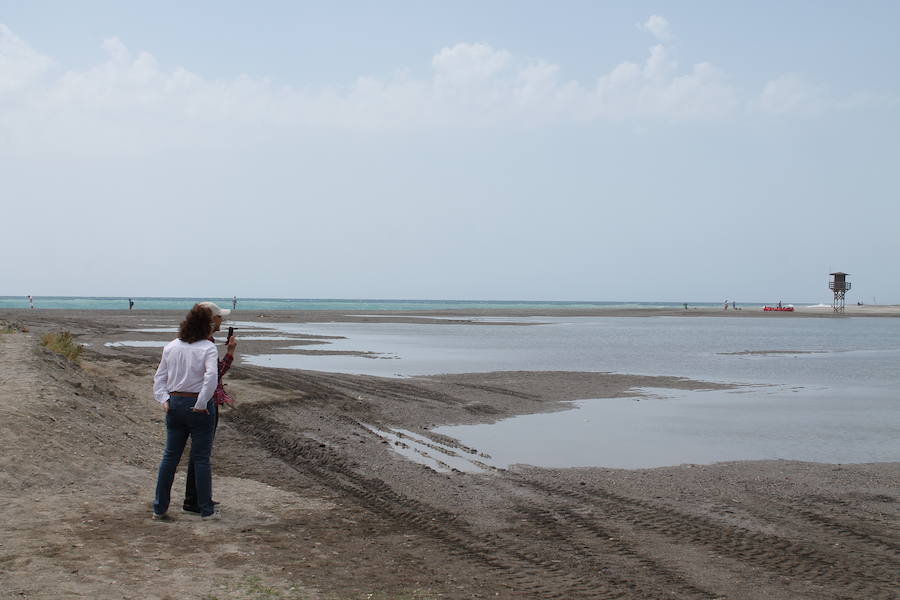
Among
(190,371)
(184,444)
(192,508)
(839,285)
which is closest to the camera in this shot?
(190,371)

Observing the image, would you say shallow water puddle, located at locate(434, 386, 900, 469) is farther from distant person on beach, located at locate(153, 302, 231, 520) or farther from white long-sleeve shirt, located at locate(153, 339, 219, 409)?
white long-sleeve shirt, located at locate(153, 339, 219, 409)

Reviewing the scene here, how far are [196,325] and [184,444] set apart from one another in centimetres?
113

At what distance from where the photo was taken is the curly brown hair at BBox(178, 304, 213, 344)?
24.1ft

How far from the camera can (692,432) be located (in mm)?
14852

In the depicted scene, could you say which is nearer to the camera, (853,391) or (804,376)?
(853,391)

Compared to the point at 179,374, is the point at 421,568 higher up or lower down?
lower down

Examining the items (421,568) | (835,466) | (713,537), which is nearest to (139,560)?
(421,568)

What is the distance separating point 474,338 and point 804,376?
2325cm

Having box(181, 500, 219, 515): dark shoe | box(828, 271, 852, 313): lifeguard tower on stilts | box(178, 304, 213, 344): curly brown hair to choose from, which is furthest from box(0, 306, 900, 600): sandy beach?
box(828, 271, 852, 313): lifeguard tower on stilts

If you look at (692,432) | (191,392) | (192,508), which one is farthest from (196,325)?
(692,432)

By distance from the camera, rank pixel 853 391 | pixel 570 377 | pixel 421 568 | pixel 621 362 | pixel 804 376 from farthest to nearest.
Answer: pixel 621 362 → pixel 804 376 → pixel 570 377 → pixel 853 391 → pixel 421 568

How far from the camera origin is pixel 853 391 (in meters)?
21.4

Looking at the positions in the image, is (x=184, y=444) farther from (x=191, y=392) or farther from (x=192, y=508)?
(x=192, y=508)

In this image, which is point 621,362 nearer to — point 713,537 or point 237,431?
point 237,431
